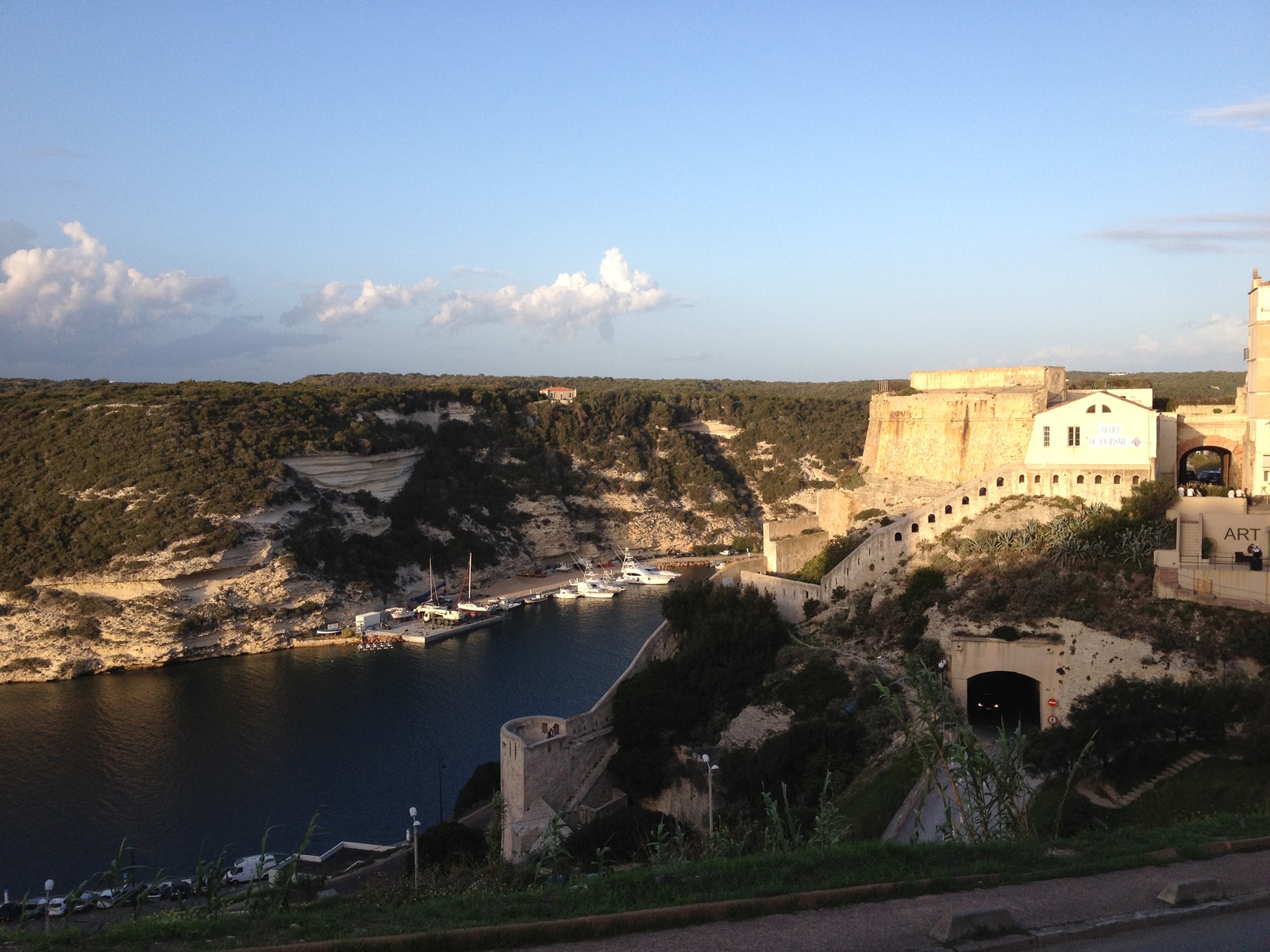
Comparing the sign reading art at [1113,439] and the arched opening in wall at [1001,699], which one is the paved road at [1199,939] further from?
the sign reading art at [1113,439]

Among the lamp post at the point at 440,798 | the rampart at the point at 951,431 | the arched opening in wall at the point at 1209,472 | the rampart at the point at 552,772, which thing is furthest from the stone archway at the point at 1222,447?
the lamp post at the point at 440,798

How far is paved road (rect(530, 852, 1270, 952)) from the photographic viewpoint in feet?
20.3

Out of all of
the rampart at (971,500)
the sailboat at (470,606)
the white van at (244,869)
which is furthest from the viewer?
the sailboat at (470,606)

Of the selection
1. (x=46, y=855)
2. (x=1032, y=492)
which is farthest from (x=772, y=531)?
(x=46, y=855)

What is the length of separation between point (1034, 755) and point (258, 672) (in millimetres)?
28982

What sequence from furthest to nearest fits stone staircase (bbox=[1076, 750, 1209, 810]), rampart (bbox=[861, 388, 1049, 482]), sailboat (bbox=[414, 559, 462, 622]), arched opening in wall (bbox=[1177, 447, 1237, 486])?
sailboat (bbox=[414, 559, 462, 622])
rampart (bbox=[861, 388, 1049, 482])
arched opening in wall (bbox=[1177, 447, 1237, 486])
stone staircase (bbox=[1076, 750, 1209, 810])

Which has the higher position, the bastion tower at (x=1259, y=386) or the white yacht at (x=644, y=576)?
the bastion tower at (x=1259, y=386)

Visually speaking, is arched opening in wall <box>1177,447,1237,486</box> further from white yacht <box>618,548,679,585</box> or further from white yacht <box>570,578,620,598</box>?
white yacht <box>618,548,679,585</box>

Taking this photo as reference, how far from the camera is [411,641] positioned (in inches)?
1540

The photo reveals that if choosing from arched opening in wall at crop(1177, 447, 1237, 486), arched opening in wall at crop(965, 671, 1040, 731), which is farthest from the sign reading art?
arched opening in wall at crop(965, 671, 1040, 731)

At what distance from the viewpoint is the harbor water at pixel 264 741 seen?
70.9ft

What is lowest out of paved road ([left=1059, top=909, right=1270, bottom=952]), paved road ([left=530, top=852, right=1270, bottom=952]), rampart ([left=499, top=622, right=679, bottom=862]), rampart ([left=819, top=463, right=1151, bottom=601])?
rampart ([left=499, top=622, right=679, bottom=862])

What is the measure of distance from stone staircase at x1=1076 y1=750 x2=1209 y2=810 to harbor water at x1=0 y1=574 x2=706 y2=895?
14076 mm

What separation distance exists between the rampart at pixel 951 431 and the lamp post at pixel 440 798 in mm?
12416
